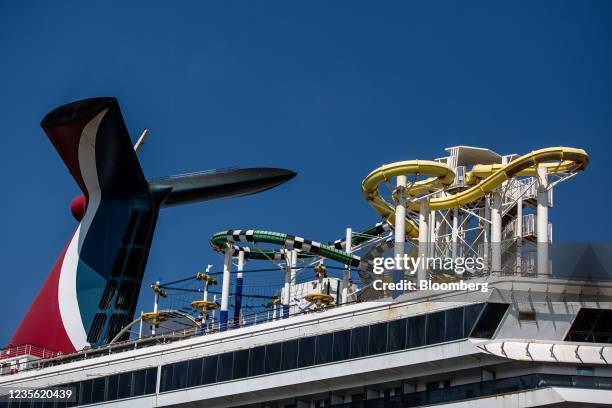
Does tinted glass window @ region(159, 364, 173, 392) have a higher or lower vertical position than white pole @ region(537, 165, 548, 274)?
lower

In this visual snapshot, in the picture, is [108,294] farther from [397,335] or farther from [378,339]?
[397,335]

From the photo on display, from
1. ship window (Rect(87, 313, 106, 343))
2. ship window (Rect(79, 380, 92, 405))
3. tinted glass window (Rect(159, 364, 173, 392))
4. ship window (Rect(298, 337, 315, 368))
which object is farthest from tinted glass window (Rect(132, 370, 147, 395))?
ship window (Rect(87, 313, 106, 343))

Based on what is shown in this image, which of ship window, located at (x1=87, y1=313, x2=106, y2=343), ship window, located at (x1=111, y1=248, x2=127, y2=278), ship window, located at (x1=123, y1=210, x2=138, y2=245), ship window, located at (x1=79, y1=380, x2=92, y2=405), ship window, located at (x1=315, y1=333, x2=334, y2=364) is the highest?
ship window, located at (x1=123, y1=210, x2=138, y2=245)

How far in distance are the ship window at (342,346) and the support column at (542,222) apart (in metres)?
6.35

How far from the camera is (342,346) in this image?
43.4m

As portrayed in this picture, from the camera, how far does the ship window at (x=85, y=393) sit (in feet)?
165

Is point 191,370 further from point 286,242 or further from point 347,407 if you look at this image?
point 286,242

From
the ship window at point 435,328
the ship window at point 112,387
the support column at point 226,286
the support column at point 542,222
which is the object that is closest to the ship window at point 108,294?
the support column at point 226,286

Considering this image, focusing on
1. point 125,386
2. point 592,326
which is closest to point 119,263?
point 125,386

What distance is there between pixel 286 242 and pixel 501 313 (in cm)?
1999

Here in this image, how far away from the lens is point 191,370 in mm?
47312

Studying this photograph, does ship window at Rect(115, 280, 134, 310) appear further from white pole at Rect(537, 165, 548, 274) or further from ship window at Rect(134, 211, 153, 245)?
white pole at Rect(537, 165, 548, 274)

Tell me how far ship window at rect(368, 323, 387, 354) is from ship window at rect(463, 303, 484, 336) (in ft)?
9.45

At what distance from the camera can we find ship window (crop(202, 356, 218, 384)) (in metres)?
46.5
